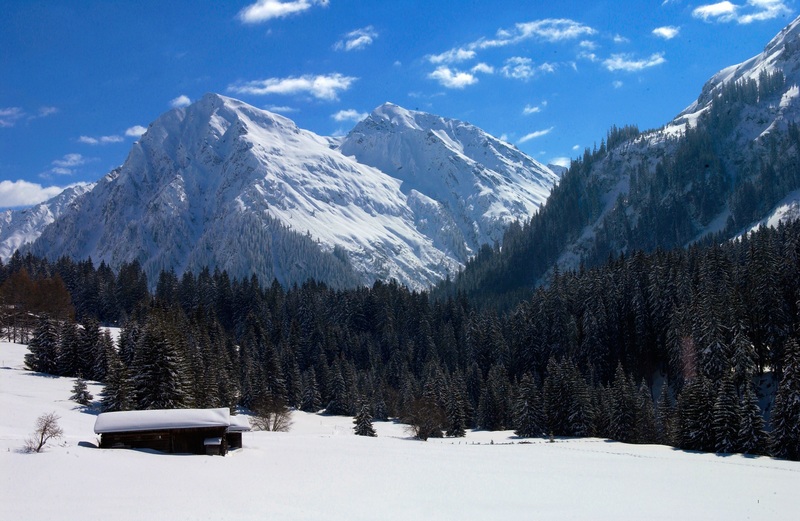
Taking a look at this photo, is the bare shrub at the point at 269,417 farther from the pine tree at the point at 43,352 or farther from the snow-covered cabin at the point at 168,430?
the snow-covered cabin at the point at 168,430

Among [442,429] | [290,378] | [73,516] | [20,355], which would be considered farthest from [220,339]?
[73,516]

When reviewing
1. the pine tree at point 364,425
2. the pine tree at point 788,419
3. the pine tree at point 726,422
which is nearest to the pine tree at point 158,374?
the pine tree at point 364,425

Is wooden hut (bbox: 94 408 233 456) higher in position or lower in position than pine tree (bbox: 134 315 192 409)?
lower

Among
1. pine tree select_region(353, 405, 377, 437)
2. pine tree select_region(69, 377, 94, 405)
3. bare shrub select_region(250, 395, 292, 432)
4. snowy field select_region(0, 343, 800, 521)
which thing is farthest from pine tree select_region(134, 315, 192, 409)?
pine tree select_region(353, 405, 377, 437)

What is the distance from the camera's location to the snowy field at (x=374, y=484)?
85.1ft

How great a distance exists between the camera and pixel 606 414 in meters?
68.9

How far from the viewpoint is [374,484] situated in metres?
33.3

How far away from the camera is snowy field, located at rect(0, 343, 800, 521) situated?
25938mm

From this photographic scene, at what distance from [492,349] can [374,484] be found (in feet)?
256

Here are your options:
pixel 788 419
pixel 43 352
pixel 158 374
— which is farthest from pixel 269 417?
pixel 788 419

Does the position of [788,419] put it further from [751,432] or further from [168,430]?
[168,430]

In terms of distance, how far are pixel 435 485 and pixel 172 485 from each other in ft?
41.7

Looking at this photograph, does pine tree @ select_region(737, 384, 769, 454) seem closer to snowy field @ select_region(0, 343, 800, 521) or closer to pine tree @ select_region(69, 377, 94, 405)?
snowy field @ select_region(0, 343, 800, 521)

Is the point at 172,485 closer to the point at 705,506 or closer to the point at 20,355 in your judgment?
the point at 705,506
